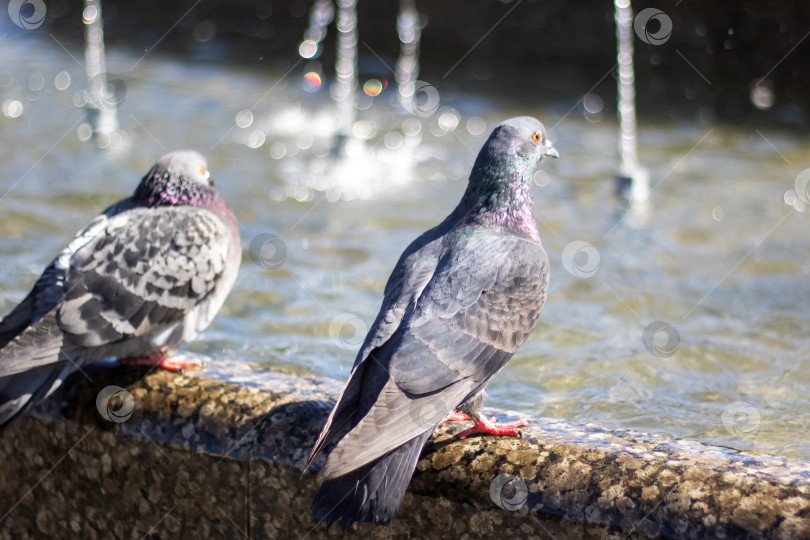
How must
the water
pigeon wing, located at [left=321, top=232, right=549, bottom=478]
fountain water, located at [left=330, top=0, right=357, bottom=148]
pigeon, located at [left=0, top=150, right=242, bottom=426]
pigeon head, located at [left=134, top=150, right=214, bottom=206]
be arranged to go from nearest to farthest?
pigeon wing, located at [left=321, top=232, right=549, bottom=478]
pigeon, located at [left=0, top=150, right=242, bottom=426]
pigeon head, located at [left=134, top=150, right=214, bottom=206]
the water
fountain water, located at [left=330, top=0, right=357, bottom=148]

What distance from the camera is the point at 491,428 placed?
294 cm

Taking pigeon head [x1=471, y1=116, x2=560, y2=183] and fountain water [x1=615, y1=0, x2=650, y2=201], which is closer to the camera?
pigeon head [x1=471, y1=116, x2=560, y2=183]

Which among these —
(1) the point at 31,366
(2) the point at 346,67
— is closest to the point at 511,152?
(1) the point at 31,366

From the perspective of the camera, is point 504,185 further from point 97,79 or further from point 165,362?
point 97,79

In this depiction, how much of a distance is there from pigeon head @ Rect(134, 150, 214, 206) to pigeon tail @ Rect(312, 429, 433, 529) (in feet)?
6.28

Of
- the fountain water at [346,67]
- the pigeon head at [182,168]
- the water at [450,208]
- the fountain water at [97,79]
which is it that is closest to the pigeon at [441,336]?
the water at [450,208]

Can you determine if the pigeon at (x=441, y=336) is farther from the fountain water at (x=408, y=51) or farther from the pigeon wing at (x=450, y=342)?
the fountain water at (x=408, y=51)

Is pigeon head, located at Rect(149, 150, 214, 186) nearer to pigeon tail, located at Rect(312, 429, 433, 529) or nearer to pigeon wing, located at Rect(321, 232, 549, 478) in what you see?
pigeon wing, located at Rect(321, 232, 549, 478)

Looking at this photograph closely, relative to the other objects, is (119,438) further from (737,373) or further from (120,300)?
(737,373)

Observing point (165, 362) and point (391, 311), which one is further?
point (165, 362)

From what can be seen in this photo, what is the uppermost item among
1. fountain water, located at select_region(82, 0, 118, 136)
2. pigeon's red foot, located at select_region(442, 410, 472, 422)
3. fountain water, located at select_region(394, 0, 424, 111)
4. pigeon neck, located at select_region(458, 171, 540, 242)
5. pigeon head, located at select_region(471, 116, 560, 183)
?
fountain water, located at select_region(394, 0, 424, 111)

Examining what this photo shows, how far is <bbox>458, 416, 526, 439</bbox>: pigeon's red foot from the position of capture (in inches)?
115

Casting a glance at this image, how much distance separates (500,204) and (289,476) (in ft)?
4.20

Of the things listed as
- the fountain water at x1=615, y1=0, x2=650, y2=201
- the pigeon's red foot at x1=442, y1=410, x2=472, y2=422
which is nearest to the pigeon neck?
the pigeon's red foot at x1=442, y1=410, x2=472, y2=422
